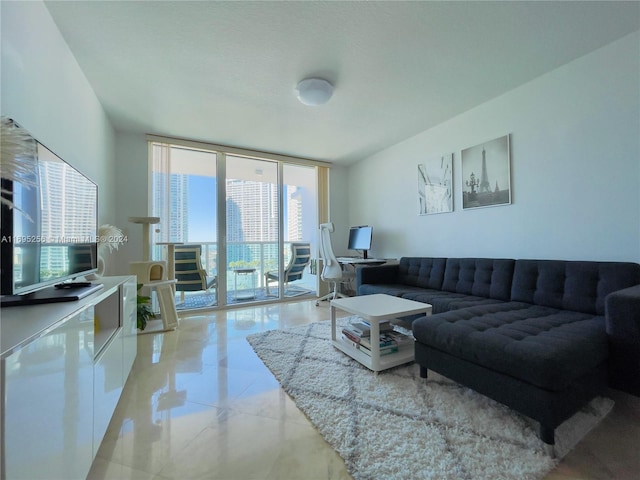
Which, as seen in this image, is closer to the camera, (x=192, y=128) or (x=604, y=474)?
(x=604, y=474)

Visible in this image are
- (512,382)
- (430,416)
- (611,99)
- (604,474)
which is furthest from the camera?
(611,99)

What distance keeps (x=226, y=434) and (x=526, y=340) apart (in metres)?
1.58

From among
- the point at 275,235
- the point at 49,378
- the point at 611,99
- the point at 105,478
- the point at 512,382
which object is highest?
the point at 611,99

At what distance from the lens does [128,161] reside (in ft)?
10.8

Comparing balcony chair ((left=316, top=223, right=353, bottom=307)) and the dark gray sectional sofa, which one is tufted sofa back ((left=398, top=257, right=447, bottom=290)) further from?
balcony chair ((left=316, top=223, right=353, bottom=307))

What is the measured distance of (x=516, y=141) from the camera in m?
2.47

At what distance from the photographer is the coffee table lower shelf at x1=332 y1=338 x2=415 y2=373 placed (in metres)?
1.84

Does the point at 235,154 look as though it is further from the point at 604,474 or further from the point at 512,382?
the point at 604,474

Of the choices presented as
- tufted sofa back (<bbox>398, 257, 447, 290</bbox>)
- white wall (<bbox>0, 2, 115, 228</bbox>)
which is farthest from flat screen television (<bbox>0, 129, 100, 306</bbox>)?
tufted sofa back (<bbox>398, 257, 447, 290</bbox>)

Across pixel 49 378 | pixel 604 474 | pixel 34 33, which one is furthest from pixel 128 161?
pixel 604 474

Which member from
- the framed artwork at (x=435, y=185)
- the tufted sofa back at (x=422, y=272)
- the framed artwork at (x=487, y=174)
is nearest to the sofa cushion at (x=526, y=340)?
the tufted sofa back at (x=422, y=272)

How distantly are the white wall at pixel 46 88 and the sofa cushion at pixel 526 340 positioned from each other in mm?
2526

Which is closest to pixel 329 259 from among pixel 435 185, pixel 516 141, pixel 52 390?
pixel 435 185

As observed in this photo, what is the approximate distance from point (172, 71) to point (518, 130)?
313cm
